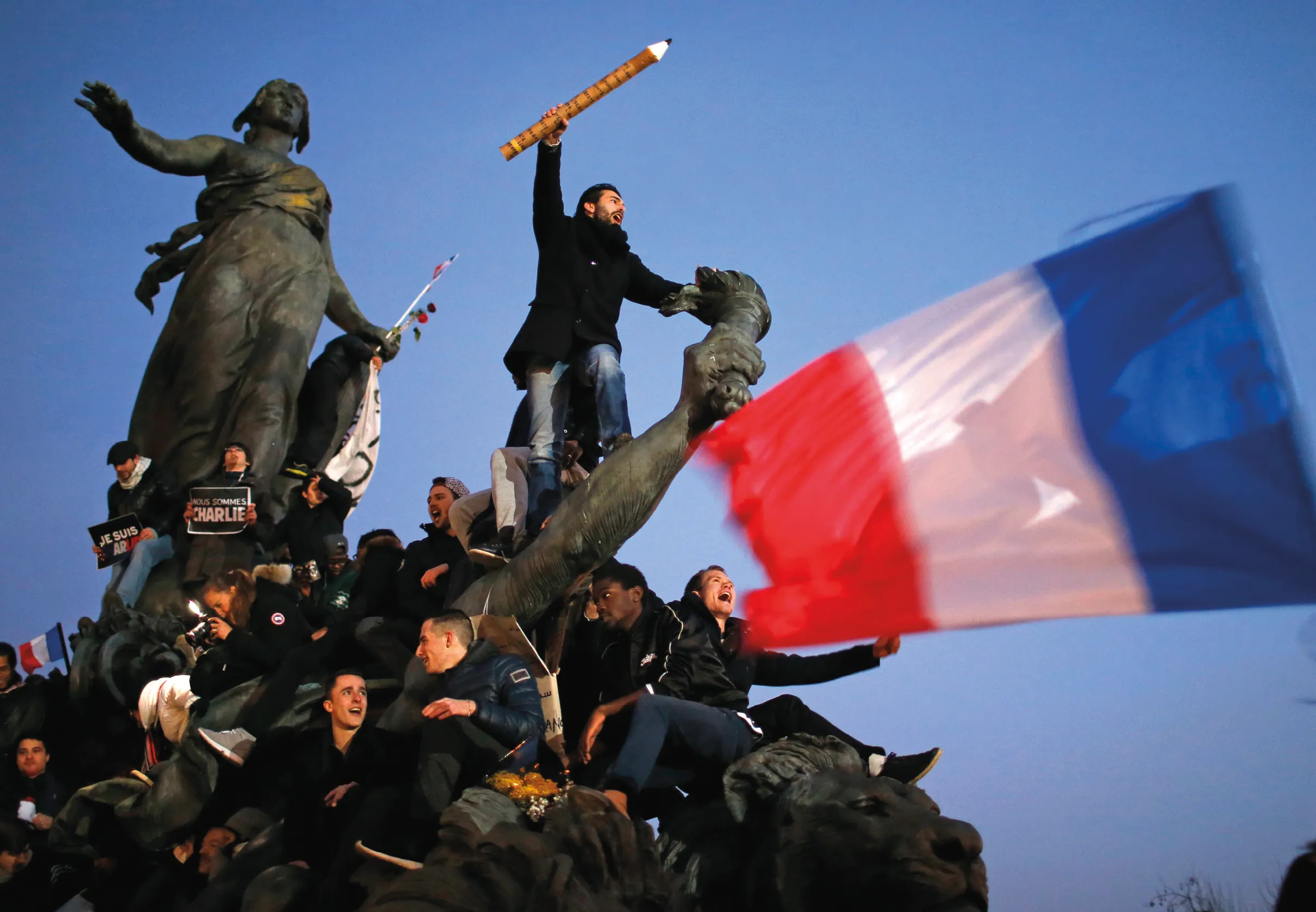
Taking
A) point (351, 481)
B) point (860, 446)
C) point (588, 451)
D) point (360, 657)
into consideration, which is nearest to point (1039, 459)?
point (860, 446)

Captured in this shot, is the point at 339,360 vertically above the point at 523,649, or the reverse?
the point at 339,360

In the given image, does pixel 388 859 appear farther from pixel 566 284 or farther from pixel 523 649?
pixel 566 284

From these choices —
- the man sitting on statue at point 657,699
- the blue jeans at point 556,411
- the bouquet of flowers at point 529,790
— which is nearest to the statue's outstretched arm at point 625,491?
the man sitting on statue at point 657,699

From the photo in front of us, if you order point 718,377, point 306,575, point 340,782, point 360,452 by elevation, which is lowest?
point 340,782

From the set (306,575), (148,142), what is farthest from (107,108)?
(306,575)

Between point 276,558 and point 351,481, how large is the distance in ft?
9.28

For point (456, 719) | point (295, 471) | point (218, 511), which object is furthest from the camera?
point (295, 471)

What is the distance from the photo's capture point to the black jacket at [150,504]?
47.6 feet

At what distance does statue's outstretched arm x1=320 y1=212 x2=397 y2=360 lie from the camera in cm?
1808

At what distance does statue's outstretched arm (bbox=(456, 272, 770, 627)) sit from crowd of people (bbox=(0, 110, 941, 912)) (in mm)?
254

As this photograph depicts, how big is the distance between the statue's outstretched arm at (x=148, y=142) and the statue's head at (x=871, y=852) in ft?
45.5

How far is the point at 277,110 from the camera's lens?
57.9 ft

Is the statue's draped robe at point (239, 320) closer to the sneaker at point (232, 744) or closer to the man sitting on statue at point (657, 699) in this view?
the sneaker at point (232, 744)

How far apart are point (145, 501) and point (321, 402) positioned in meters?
2.94
